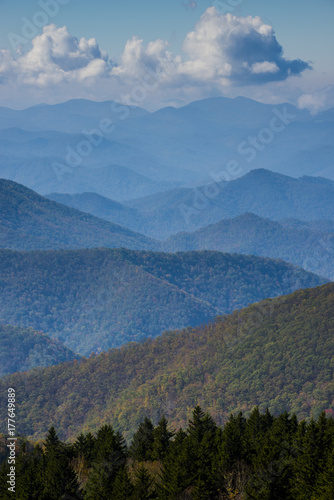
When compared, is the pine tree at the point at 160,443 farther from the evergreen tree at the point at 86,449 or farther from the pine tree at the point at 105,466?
the evergreen tree at the point at 86,449

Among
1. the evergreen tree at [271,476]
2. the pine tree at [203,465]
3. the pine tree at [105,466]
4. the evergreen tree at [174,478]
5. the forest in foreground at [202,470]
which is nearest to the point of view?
the evergreen tree at [271,476]

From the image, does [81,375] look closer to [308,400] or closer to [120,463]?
[308,400]

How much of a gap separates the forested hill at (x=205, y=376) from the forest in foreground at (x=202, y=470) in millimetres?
73565

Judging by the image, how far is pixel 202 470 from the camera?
4584 cm

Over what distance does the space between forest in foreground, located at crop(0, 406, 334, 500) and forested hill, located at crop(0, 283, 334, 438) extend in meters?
73.6

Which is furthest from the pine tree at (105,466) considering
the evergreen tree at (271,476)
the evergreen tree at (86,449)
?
the evergreen tree at (271,476)

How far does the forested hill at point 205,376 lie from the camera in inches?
5340

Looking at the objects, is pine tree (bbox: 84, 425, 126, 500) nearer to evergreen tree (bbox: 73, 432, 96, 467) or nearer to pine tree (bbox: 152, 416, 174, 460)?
evergreen tree (bbox: 73, 432, 96, 467)

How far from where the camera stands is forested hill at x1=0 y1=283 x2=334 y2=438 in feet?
445

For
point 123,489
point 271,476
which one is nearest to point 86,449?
point 123,489

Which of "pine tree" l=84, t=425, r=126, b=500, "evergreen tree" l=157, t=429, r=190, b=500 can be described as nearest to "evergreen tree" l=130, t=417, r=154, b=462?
"pine tree" l=84, t=425, r=126, b=500

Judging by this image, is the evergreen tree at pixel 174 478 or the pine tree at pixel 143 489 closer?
the evergreen tree at pixel 174 478

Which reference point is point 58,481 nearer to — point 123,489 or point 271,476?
point 123,489

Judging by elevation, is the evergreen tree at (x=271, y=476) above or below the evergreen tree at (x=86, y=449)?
below
